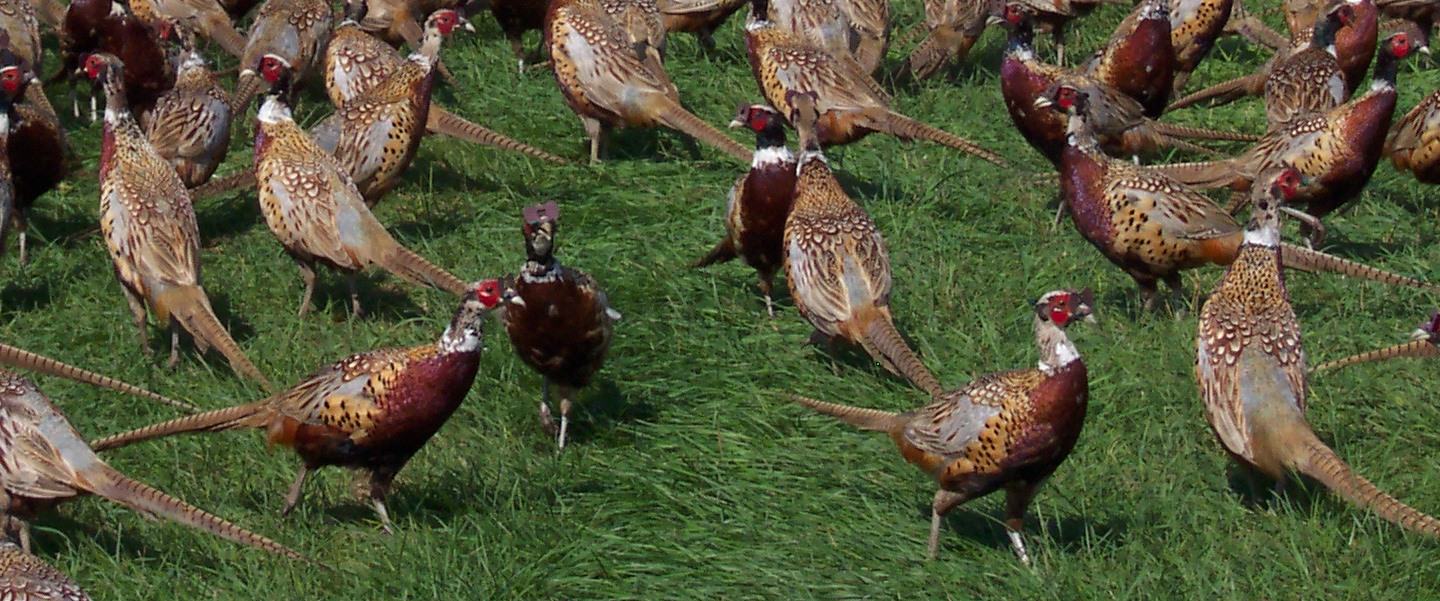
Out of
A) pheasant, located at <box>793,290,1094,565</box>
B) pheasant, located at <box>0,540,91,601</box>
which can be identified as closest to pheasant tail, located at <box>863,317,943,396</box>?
pheasant, located at <box>793,290,1094,565</box>

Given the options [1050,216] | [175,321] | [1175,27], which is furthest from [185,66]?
[1175,27]

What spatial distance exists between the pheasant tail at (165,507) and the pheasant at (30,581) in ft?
1.96

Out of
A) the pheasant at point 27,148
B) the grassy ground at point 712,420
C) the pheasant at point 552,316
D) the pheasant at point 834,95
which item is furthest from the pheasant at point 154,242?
the pheasant at point 834,95

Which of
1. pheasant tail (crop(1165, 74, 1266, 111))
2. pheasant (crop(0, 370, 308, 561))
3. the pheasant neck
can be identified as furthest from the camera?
pheasant tail (crop(1165, 74, 1266, 111))

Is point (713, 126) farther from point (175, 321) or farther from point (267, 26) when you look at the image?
point (175, 321)

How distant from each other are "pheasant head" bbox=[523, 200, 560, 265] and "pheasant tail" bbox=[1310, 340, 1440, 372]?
235cm

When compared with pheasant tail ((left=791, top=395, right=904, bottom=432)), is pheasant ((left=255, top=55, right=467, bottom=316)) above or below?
below

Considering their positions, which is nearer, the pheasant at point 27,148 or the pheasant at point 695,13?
the pheasant at point 27,148

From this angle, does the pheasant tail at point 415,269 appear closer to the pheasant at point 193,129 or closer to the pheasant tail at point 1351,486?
the pheasant at point 193,129

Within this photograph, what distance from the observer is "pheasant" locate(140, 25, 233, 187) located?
8.50m

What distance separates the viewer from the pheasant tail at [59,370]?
6773 millimetres

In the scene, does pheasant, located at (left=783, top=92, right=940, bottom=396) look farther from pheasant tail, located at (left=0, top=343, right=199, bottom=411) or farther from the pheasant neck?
pheasant tail, located at (left=0, top=343, right=199, bottom=411)

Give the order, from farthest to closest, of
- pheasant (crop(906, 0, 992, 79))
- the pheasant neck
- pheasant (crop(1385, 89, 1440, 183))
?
pheasant (crop(906, 0, 992, 79))
pheasant (crop(1385, 89, 1440, 183))
the pheasant neck

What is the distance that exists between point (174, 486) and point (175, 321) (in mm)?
1088
